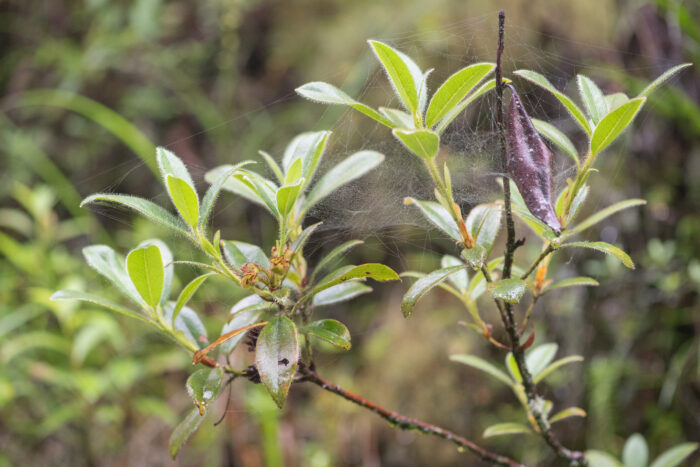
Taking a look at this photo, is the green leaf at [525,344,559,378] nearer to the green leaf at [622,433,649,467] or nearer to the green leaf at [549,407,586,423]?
the green leaf at [549,407,586,423]

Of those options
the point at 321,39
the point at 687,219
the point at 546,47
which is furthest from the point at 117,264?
the point at 321,39

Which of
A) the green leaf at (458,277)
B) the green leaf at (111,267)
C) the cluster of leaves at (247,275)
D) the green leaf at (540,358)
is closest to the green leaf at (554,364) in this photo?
the green leaf at (540,358)

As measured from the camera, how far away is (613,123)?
409 millimetres

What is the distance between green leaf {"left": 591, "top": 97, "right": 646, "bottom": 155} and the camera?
0.39 metres

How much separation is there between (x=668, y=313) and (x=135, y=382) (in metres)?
1.52

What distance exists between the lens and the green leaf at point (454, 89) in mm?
424

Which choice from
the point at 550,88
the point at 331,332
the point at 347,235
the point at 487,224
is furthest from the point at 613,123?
the point at 347,235

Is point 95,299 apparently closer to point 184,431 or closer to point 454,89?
point 184,431

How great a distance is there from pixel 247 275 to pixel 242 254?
0.30ft

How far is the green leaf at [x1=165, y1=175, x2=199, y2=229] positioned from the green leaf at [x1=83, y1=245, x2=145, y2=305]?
4.6 inches

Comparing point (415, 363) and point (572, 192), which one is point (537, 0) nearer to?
point (415, 363)

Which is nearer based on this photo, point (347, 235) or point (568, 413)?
point (568, 413)

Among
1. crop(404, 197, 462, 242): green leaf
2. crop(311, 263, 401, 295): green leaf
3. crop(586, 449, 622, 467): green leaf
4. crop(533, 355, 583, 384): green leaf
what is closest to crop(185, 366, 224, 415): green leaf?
crop(311, 263, 401, 295): green leaf

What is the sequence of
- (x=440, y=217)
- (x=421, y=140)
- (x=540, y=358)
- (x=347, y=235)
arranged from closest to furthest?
1. (x=421, y=140)
2. (x=440, y=217)
3. (x=540, y=358)
4. (x=347, y=235)
